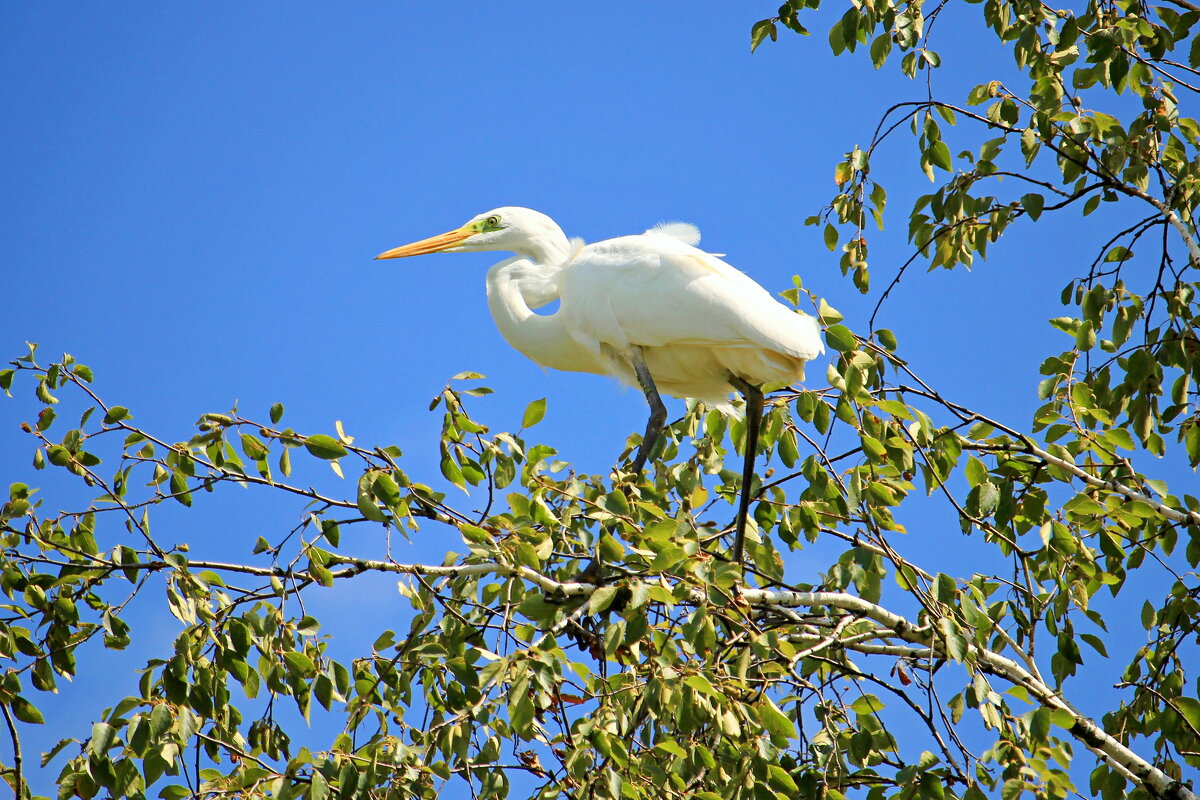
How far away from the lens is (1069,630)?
126 inches

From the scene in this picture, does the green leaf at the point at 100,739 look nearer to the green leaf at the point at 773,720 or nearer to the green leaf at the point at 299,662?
the green leaf at the point at 299,662

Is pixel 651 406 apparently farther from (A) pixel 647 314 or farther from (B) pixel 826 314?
(B) pixel 826 314

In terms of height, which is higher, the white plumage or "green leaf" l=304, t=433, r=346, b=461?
the white plumage

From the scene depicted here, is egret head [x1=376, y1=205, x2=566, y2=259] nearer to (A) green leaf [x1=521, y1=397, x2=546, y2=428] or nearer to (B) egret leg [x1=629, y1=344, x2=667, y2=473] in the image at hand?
(B) egret leg [x1=629, y1=344, x2=667, y2=473]

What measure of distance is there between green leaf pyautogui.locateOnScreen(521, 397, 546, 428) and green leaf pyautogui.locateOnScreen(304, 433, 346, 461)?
0.44 metres

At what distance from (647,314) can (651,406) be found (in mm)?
403

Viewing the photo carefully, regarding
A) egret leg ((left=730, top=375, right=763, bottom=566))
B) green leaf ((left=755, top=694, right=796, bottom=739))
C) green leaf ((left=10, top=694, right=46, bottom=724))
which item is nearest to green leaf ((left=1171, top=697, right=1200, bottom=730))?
egret leg ((left=730, top=375, right=763, bottom=566))

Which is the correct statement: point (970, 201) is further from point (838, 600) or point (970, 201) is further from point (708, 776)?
point (708, 776)

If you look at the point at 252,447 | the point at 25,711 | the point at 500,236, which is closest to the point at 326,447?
the point at 252,447

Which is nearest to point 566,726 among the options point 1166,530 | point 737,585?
point 737,585

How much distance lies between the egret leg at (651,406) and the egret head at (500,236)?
0.79m

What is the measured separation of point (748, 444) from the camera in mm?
3844

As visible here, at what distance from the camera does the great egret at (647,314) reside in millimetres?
3803

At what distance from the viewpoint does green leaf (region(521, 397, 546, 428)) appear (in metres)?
2.62
